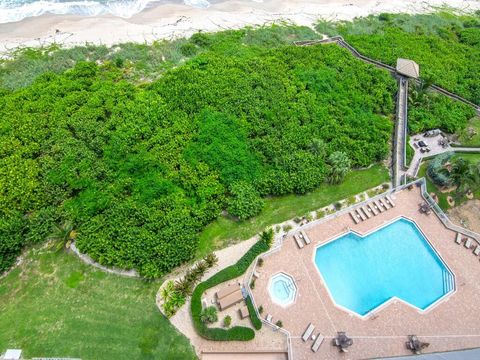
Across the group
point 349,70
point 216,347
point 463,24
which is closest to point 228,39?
point 349,70

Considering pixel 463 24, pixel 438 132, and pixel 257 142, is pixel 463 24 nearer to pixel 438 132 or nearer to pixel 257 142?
pixel 438 132

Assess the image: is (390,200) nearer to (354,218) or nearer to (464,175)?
(354,218)

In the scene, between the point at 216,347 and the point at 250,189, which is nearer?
the point at 216,347

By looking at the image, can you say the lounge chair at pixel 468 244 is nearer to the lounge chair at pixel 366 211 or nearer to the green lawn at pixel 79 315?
the lounge chair at pixel 366 211

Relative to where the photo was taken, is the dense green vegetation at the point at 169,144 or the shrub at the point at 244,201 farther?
the shrub at the point at 244,201

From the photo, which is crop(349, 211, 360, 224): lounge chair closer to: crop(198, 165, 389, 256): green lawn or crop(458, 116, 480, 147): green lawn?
crop(198, 165, 389, 256): green lawn

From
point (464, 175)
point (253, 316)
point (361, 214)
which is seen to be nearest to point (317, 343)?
point (253, 316)

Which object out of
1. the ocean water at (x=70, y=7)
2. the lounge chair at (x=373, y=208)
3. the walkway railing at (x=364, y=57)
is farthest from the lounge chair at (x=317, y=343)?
the ocean water at (x=70, y=7)
